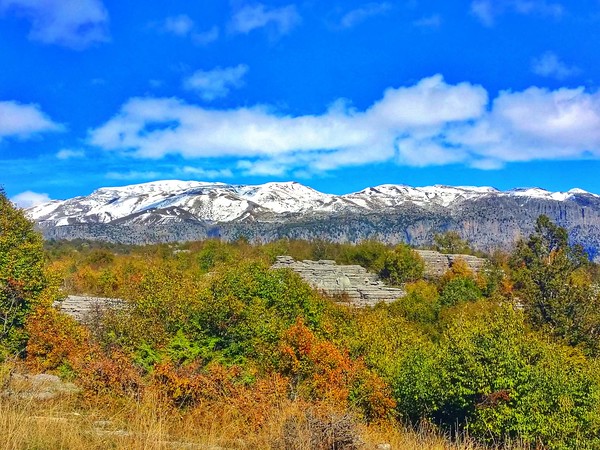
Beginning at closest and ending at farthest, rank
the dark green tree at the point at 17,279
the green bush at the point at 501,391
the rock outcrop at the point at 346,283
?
the green bush at the point at 501,391 < the dark green tree at the point at 17,279 < the rock outcrop at the point at 346,283

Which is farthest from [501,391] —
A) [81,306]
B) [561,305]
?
[81,306]

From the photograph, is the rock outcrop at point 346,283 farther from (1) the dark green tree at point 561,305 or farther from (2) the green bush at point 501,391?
(2) the green bush at point 501,391

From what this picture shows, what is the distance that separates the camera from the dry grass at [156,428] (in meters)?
7.11

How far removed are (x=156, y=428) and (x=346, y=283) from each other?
83.2 metres

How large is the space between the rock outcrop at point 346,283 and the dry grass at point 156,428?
201 ft

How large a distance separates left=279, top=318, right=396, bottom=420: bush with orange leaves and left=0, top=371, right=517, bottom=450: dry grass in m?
9.53

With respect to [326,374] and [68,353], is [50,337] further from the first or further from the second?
[326,374]

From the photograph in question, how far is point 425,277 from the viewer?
114m

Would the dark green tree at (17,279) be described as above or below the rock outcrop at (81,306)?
above

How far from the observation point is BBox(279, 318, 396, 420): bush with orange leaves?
20.8 m

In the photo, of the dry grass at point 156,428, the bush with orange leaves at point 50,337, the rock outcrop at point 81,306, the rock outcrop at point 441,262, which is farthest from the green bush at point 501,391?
the rock outcrop at point 441,262

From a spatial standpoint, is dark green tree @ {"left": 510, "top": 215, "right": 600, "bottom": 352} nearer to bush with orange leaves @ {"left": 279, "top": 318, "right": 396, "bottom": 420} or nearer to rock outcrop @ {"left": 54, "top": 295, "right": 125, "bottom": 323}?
bush with orange leaves @ {"left": 279, "top": 318, "right": 396, "bottom": 420}

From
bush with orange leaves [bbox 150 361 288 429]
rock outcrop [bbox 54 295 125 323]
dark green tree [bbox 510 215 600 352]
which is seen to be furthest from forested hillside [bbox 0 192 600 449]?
rock outcrop [bbox 54 295 125 323]

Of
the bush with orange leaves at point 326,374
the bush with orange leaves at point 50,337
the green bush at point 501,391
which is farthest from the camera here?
the bush with orange leaves at point 50,337
